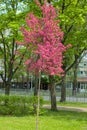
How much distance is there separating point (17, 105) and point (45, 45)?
944 centimetres

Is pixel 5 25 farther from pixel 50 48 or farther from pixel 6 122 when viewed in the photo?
pixel 50 48

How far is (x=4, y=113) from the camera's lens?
65.1 feet

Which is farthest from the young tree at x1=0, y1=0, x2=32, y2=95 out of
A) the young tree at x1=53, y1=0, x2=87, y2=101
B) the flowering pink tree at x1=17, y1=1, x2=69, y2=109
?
the flowering pink tree at x1=17, y1=1, x2=69, y2=109

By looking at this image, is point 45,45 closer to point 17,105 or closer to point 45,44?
point 45,44

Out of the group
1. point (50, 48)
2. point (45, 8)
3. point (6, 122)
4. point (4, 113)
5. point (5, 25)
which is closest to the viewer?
point (50, 48)

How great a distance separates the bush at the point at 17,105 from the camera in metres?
19.8

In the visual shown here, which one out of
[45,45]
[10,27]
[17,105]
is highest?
[10,27]

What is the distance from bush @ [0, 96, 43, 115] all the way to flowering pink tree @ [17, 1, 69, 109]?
27.8ft

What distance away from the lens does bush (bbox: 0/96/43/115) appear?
19.8 m

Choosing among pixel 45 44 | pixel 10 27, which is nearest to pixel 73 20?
pixel 10 27

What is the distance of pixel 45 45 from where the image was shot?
36.6ft

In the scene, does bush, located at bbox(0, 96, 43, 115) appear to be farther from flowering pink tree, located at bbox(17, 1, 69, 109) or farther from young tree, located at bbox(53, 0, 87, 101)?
flowering pink tree, located at bbox(17, 1, 69, 109)

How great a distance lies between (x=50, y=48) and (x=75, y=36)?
12.1 metres

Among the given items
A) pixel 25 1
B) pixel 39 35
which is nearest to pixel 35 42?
pixel 39 35
